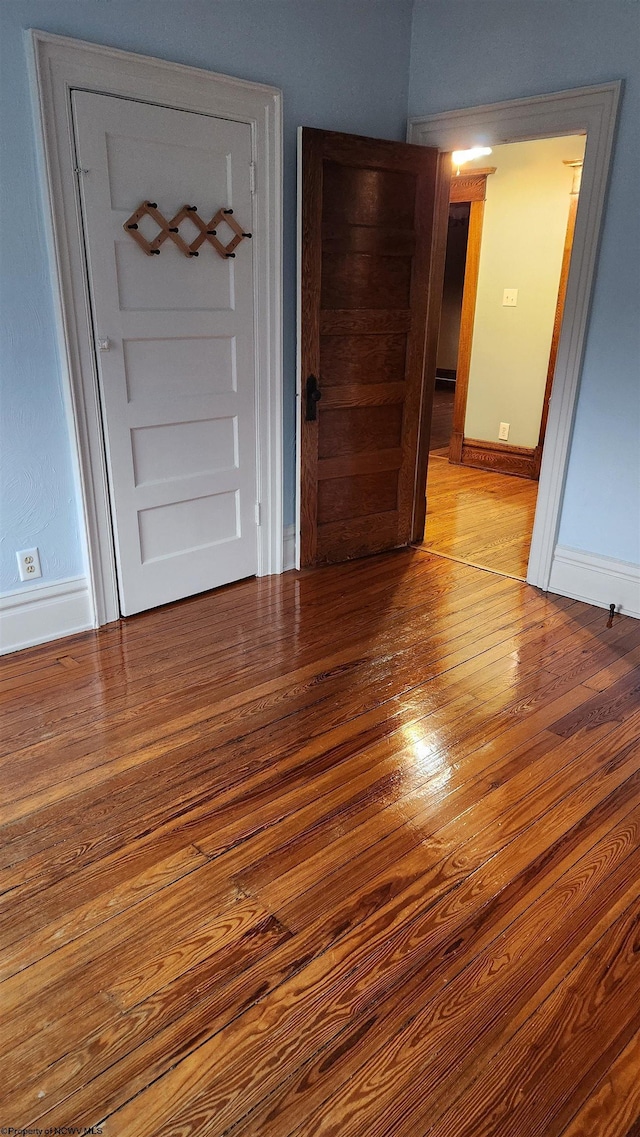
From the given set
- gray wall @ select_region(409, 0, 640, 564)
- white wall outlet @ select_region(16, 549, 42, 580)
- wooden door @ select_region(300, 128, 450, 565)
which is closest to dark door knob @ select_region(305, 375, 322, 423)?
wooden door @ select_region(300, 128, 450, 565)

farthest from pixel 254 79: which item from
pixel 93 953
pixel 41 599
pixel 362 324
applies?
pixel 93 953

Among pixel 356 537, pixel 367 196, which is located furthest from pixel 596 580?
pixel 367 196

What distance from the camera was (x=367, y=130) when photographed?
142 inches

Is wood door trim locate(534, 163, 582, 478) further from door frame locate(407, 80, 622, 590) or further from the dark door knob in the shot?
the dark door knob

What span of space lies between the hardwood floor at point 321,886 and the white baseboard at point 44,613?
4.1 inches

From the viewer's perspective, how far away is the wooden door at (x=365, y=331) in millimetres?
3395

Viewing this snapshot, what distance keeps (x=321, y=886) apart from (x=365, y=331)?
8.90 feet

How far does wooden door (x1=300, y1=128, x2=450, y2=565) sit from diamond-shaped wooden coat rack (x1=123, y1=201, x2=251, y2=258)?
36 cm

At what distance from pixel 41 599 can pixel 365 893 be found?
1854 mm

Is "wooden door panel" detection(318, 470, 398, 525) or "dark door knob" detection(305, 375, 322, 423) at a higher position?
"dark door knob" detection(305, 375, 322, 423)

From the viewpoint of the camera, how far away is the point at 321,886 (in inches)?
72.6

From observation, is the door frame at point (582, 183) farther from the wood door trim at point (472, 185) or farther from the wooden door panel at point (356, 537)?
the wood door trim at point (472, 185)

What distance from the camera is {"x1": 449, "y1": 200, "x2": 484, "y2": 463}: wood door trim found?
232 inches

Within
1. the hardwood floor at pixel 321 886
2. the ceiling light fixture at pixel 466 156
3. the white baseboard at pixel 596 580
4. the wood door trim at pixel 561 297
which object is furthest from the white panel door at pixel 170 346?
the ceiling light fixture at pixel 466 156
